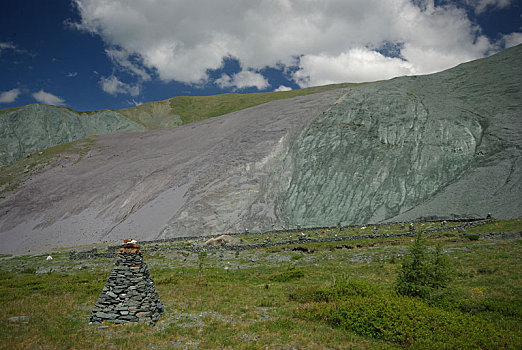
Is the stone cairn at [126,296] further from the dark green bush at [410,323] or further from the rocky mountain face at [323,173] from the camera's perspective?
the rocky mountain face at [323,173]

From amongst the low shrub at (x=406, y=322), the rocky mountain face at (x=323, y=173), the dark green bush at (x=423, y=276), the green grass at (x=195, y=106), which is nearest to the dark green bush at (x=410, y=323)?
the low shrub at (x=406, y=322)

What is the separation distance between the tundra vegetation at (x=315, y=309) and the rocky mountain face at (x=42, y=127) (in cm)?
12619

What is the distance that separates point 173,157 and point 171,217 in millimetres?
24841

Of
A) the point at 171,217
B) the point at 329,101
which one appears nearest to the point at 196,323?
the point at 171,217

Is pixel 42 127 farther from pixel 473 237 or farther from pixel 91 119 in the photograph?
pixel 473 237

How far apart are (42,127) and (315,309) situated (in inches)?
6075

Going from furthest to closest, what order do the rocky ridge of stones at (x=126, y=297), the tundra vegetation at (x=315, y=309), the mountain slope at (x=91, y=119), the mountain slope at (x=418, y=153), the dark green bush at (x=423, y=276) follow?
the mountain slope at (x=91, y=119) < the mountain slope at (x=418, y=153) < the dark green bush at (x=423, y=276) < the rocky ridge of stones at (x=126, y=297) < the tundra vegetation at (x=315, y=309)

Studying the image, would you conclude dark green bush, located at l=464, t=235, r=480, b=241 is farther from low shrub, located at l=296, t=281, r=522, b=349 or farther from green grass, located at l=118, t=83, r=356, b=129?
green grass, located at l=118, t=83, r=356, b=129

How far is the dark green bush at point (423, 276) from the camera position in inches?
520

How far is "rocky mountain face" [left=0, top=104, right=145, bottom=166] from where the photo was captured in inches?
4588

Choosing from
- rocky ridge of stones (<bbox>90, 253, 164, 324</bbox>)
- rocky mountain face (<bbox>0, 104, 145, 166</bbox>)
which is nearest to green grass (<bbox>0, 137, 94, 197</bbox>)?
rocky mountain face (<bbox>0, 104, 145, 166</bbox>)

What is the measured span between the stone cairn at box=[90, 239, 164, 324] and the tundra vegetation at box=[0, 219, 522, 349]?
404mm

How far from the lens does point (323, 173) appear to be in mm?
57469

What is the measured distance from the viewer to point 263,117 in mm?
81750
